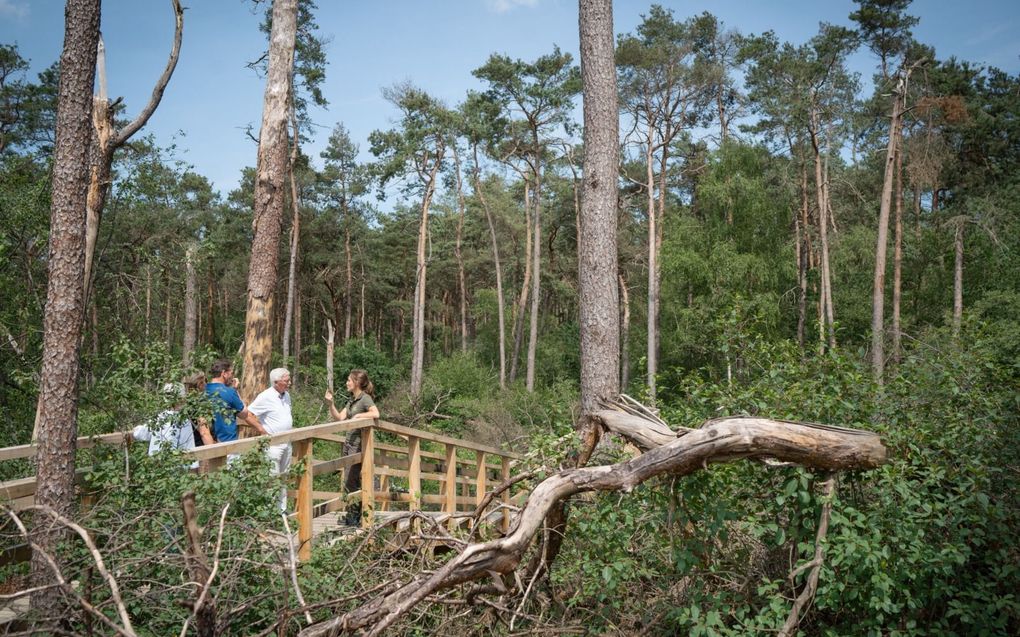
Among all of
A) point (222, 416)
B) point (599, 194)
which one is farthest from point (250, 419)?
point (599, 194)

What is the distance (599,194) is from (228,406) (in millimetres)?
4123

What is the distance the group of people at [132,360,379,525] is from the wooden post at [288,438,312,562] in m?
0.15

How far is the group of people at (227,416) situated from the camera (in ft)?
15.5

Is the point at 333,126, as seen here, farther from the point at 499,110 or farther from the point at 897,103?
the point at 897,103

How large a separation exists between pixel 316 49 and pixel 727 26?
50.4 ft

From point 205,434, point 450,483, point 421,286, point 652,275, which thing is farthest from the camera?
point 421,286

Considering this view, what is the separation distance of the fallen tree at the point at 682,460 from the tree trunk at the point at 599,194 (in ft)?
9.36

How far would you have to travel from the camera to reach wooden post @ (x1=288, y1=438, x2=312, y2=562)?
524 cm

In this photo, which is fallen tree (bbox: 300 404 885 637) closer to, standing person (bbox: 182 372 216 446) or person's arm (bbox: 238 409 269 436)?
standing person (bbox: 182 372 216 446)

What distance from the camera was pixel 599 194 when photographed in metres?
7.55

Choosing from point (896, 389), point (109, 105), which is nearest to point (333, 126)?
point (109, 105)

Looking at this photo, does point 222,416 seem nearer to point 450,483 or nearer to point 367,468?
point 367,468

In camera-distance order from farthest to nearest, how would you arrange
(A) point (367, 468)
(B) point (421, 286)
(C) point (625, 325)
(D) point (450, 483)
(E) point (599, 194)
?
(C) point (625, 325) → (B) point (421, 286) → (D) point (450, 483) → (E) point (599, 194) → (A) point (367, 468)

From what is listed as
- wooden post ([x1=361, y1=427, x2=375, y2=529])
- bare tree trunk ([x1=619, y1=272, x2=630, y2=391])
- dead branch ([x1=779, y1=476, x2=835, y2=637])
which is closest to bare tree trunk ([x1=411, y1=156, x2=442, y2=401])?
bare tree trunk ([x1=619, y1=272, x2=630, y2=391])
